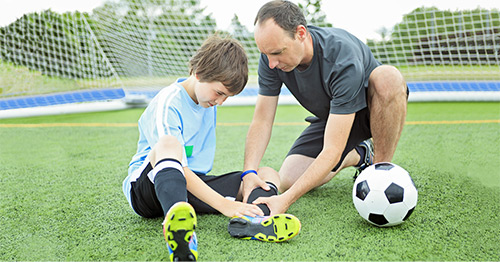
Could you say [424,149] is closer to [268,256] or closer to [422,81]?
[268,256]

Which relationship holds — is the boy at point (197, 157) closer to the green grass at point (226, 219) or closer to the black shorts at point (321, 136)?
the green grass at point (226, 219)

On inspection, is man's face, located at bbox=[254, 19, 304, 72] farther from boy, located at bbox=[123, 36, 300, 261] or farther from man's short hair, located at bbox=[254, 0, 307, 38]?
boy, located at bbox=[123, 36, 300, 261]

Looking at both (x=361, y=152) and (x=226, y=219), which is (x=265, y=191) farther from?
(x=361, y=152)

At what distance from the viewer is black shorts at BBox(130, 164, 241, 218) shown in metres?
1.86

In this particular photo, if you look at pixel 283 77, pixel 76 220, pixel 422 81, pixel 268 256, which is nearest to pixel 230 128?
pixel 283 77

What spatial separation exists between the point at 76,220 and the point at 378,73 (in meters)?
1.67

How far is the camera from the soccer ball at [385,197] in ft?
5.91

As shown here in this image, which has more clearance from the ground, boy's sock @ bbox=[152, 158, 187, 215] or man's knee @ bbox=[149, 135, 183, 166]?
man's knee @ bbox=[149, 135, 183, 166]

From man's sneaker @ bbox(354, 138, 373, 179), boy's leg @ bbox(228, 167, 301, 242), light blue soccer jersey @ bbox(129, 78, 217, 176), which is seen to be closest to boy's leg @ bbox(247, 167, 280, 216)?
boy's leg @ bbox(228, 167, 301, 242)

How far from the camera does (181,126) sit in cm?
191

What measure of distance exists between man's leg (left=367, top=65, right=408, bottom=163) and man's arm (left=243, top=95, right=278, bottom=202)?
0.53 m

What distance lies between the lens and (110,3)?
6.98 metres

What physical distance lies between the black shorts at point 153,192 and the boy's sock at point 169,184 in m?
0.23

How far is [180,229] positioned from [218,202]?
0.47m
